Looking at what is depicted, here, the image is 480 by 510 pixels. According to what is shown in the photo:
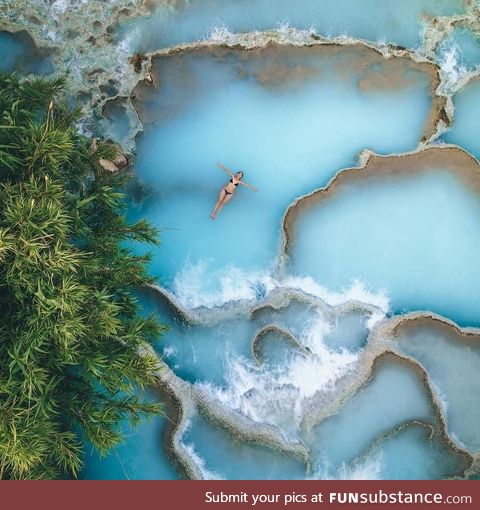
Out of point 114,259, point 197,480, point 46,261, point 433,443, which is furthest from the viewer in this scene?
point 433,443

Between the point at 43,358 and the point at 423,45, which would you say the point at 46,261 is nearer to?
the point at 43,358

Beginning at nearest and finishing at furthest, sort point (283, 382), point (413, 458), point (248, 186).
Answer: point (413, 458) < point (283, 382) < point (248, 186)

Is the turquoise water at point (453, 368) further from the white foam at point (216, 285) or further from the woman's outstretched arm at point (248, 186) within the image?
the woman's outstretched arm at point (248, 186)

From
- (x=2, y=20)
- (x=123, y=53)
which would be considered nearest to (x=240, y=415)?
(x=123, y=53)

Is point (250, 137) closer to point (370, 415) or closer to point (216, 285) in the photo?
point (216, 285)

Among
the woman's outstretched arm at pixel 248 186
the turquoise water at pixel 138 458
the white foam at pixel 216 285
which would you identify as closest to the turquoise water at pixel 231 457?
the turquoise water at pixel 138 458

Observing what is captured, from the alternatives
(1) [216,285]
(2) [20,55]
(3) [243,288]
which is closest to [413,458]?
(3) [243,288]

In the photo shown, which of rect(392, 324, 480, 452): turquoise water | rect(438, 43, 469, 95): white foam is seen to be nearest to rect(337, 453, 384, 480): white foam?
rect(392, 324, 480, 452): turquoise water
